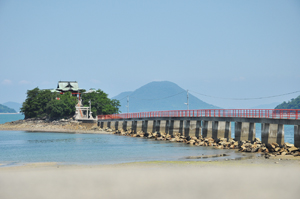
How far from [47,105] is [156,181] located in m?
100

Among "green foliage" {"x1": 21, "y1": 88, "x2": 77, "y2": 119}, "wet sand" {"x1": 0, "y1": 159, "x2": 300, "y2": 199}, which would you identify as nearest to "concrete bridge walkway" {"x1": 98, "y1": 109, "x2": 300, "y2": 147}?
"wet sand" {"x1": 0, "y1": 159, "x2": 300, "y2": 199}

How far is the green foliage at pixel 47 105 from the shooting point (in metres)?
116

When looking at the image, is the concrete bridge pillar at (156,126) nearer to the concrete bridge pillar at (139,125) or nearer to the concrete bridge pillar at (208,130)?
the concrete bridge pillar at (139,125)

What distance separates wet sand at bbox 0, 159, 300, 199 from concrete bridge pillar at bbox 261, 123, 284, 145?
35.6 ft

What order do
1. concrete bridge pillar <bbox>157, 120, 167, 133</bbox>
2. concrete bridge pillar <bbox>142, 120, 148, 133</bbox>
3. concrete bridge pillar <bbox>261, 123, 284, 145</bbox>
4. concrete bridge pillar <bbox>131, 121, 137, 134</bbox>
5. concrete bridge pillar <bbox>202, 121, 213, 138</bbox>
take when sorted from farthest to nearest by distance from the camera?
concrete bridge pillar <bbox>131, 121, 137, 134</bbox> → concrete bridge pillar <bbox>142, 120, 148, 133</bbox> → concrete bridge pillar <bbox>157, 120, 167, 133</bbox> → concrete bridge pillar <bbox>202, 121, 213, 138</bbox> → concrete bridge pillar <bbox>261, 123, 284, 145</bbox>

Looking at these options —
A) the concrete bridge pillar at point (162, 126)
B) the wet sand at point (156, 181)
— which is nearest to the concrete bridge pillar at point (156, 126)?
Result: the concrete bridge pillar at point (162, 126)

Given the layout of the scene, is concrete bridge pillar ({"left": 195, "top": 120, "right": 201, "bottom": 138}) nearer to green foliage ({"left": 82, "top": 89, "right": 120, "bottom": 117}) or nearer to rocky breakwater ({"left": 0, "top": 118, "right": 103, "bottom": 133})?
rocky breakwater ({"left": 0, "top": 118, "right": 103, "bottom": 133})

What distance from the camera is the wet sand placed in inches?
838

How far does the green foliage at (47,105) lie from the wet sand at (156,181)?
85.1 metres

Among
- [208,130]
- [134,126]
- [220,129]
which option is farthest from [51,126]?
[220,129]

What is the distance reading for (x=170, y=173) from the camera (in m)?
27.8

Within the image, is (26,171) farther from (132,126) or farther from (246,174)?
(132,126)

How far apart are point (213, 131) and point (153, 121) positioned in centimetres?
2363

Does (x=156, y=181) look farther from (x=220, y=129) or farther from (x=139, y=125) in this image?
(x=139, y=125)
